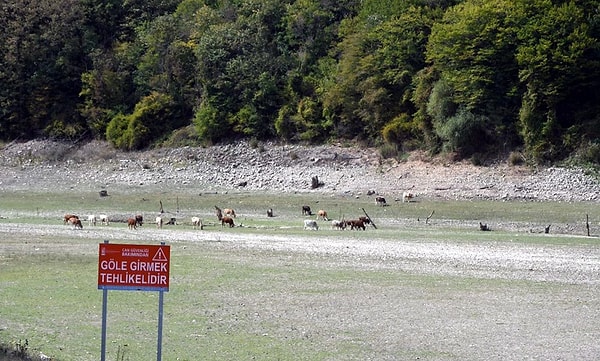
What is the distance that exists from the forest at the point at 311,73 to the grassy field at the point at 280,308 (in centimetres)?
2727

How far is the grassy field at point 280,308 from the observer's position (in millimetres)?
17156

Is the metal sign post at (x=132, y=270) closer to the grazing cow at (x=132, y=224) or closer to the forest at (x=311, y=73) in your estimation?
the grazing cow at (x=132, y=224)

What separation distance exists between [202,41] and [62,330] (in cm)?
6966

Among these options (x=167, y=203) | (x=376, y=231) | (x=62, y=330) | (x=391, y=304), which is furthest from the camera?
(x=167, y=203)

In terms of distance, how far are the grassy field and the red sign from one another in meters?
3.46

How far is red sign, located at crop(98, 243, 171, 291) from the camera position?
13.1m

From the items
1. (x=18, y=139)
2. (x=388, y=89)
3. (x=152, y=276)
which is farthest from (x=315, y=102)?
(x=152, y=276)

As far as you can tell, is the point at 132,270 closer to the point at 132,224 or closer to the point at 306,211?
the point at 132,224

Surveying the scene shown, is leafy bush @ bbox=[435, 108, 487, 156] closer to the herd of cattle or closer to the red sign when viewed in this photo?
the herd of cattle

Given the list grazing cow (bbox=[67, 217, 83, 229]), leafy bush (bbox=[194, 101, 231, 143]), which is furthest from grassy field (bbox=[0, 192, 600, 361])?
leafy bush (bbox=[194, 101, 231, 143])

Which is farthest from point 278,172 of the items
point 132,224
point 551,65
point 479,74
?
point 132,224

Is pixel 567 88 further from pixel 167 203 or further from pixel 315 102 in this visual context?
pixel 167 203

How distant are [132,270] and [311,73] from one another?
233 feet

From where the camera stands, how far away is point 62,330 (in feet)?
60.2
